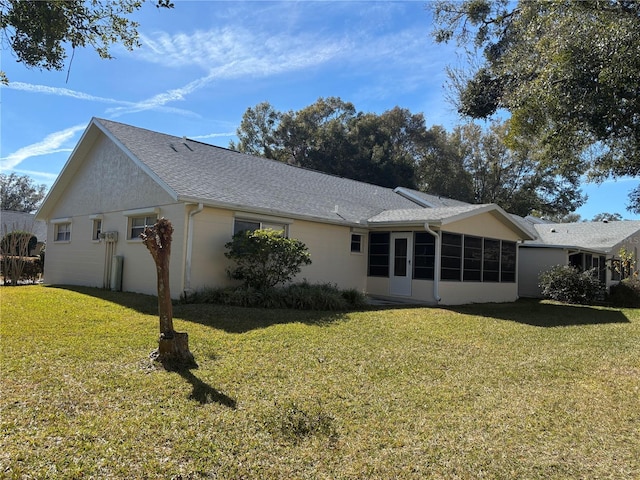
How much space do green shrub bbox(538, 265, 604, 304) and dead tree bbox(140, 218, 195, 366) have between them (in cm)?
1563

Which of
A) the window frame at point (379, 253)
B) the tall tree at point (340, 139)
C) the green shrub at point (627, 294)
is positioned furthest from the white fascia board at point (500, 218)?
the tall tree at point (340, 139)

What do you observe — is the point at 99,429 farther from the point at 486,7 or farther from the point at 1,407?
the point at 486,7

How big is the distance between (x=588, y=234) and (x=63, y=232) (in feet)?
81.2

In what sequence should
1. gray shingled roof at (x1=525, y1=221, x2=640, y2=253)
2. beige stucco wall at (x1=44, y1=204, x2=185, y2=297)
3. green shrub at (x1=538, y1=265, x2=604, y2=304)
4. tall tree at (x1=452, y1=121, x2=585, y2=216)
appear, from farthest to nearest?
tall tree at (x1=452, y1=121, x2=585, y2=216) → gray shingled roof at (x1=525, y1=221, x2=640, y2=253) → green shrub at (x1=538, y1=265, x2=604, y2=304) → beige stucco wall at (x1=44, y1=204, x2=185, y2=297)

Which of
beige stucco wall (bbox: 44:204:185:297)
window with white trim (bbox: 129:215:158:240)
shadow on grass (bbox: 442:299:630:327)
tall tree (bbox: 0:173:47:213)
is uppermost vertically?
tall tree (bbox: 0:173:47:213)

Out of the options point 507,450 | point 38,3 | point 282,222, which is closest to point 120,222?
point 282,222

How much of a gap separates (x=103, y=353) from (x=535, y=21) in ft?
29.3

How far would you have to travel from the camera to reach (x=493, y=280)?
52.9 ft

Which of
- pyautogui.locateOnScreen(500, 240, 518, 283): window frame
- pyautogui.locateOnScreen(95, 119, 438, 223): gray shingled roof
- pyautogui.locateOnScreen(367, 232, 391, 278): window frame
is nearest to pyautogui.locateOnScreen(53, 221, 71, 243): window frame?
pyautogui.locateOnScreen(95, 119, 438, 223): gray shingled roof

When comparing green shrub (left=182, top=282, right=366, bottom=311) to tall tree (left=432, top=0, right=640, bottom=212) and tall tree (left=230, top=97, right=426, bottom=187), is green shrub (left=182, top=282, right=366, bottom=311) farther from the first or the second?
tall tree (left=230, top=97, right=426, bottom=187)

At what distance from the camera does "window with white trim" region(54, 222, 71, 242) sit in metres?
16.6

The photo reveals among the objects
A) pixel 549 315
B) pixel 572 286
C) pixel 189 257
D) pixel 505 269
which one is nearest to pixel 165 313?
pixel 189 257

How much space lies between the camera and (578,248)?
1989 centimetres

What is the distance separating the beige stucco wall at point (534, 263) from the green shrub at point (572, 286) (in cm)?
276
